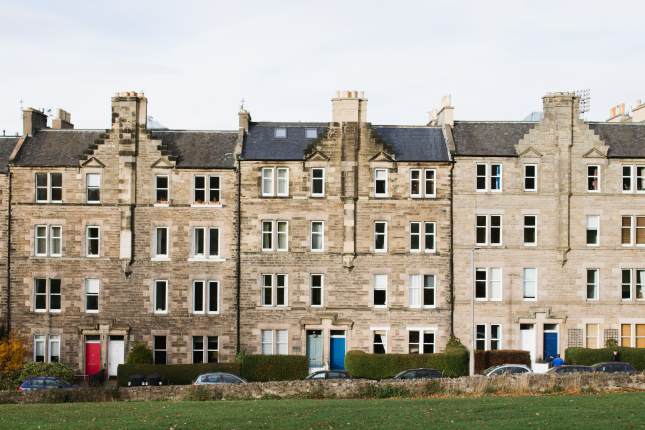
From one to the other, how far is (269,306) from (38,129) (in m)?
17.4

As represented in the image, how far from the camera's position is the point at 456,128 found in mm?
61875

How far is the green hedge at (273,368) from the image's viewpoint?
55.9 m

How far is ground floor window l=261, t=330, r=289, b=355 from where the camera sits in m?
59.3

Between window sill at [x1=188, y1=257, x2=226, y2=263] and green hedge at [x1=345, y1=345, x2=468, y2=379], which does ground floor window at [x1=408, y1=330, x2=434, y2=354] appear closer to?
green hedge at [x1=345, y1=345, x2=468, y2=379]

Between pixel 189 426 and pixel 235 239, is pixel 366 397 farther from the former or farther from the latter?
pixel 235 239

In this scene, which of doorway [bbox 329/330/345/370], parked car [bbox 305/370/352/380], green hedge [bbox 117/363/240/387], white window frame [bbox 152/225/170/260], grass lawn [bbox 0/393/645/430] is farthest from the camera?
white window frame [bbox 152/225/170/260]

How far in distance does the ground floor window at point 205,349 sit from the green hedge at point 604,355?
778 inches

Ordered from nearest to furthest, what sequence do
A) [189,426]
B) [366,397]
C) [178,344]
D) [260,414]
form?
[189,426] → [260,414] → [366,397] → [178,344]

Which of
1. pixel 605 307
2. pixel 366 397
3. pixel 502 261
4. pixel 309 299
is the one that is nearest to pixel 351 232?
pixel 309 299

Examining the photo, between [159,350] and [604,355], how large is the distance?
972 inches

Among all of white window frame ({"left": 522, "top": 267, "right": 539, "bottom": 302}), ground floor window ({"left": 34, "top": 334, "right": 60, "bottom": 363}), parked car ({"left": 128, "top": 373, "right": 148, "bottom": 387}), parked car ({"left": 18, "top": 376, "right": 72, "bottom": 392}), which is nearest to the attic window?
white window frame ({"left": 522, "top": 267, "right": 539, "bottom": 302})

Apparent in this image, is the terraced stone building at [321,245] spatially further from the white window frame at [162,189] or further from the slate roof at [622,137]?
the slate roof at [622,137]

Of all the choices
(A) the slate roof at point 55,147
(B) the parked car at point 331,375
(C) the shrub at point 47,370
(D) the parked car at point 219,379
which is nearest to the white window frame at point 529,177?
(B) the parked car at point 331,375

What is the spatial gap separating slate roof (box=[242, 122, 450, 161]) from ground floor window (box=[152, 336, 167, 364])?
11.5m
